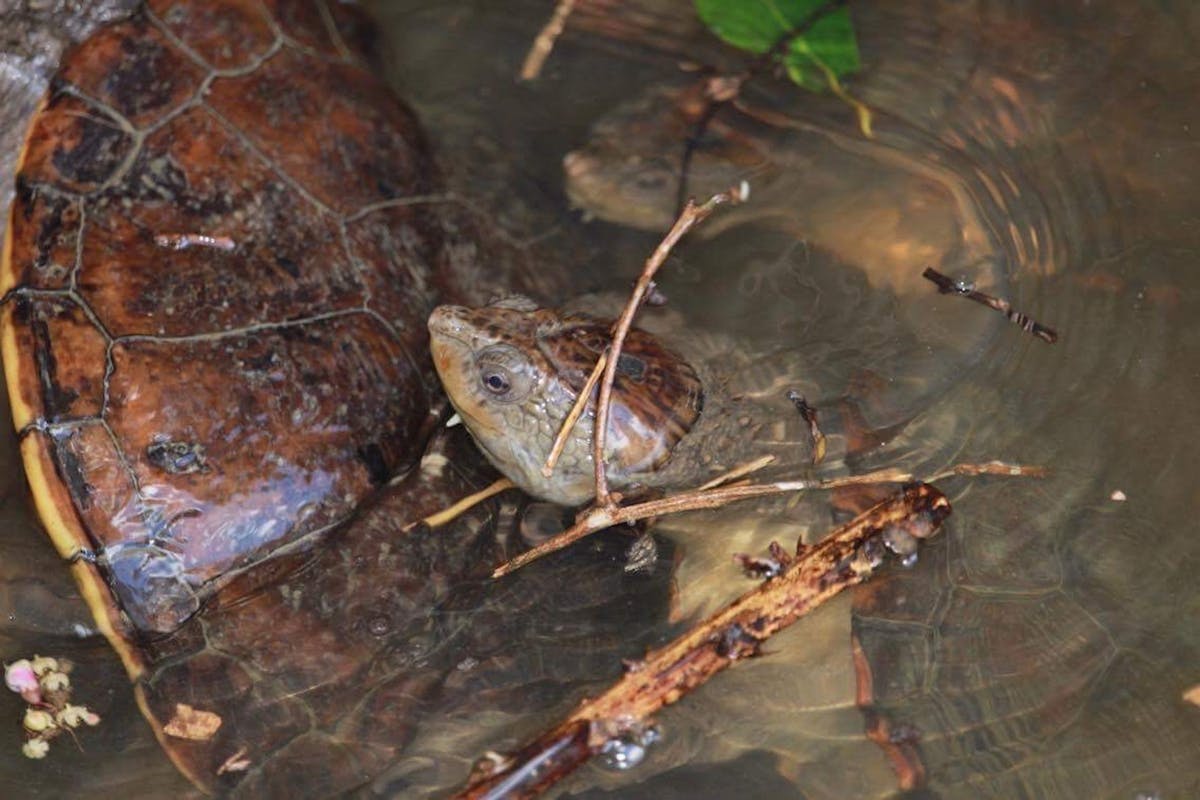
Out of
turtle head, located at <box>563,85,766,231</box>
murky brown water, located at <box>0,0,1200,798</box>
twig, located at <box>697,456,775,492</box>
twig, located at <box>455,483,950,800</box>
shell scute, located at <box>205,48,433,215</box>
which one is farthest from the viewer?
turtle head, located at <box>563,85,766,231</box>

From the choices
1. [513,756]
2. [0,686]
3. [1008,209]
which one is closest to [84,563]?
[0,686]

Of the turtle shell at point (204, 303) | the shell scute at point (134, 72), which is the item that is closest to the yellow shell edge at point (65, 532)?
the turtle shell at point (204, 303)

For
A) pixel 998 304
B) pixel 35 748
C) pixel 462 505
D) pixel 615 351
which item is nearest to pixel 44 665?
pixel 35 748

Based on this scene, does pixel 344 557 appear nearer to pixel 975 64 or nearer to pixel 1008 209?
pixel 1008 209

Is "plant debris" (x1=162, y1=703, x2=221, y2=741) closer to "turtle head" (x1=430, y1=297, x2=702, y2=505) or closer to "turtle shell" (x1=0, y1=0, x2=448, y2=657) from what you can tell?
"turtle shell" (x1=0, y1=0, x2=448, y2=657)

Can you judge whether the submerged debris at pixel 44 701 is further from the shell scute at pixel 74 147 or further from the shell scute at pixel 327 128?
the shell scute at pixel 327 128

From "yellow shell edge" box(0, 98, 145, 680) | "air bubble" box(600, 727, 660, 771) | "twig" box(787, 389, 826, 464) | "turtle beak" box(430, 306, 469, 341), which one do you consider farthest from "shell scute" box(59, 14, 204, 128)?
"air bubble" box(600, 727, 660, 771)
